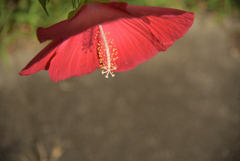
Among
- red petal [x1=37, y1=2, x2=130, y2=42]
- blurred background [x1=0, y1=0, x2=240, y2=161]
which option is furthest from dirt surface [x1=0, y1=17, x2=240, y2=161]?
red petal [x1=37, y1=2, x2=130, y2=42]

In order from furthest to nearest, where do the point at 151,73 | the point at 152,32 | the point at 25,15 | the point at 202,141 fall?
the point at 151,73 < the point at 25,15 < the point at 202,141 < the point at 152,32

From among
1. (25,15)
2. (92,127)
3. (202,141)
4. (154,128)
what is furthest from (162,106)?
(25,15)

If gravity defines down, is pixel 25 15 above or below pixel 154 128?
above

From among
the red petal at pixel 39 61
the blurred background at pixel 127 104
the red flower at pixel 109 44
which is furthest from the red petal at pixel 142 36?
the blurred background at pixel 127 104

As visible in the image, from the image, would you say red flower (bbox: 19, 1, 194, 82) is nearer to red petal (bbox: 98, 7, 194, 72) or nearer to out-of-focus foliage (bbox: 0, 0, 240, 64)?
red petal (bbox: 98, 7, 194, 72)

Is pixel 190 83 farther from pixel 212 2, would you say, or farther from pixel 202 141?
pixel 212 2

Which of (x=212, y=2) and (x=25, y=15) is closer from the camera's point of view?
(x=25, y=15)

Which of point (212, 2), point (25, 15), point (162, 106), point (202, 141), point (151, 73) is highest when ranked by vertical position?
point (25, 15)

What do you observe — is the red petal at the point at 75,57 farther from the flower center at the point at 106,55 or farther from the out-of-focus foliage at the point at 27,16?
the out-of-focus foliage at the point at 27,16

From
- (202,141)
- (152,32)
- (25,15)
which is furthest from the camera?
(25,15)
